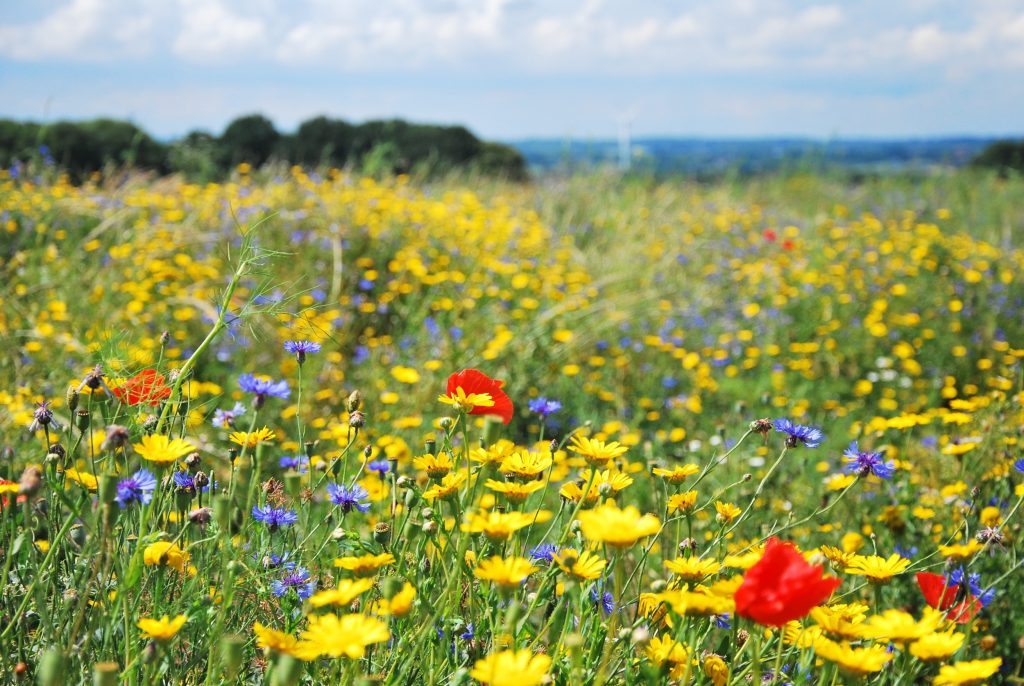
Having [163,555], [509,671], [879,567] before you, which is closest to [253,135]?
[163,555]

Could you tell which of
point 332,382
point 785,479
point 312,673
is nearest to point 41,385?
point 332,382

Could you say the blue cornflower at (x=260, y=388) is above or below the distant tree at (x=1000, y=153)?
below

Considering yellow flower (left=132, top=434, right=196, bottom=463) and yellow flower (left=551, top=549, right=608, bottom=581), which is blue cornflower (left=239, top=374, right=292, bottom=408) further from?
yellow flower (left=551, top=549, right=608, bottom=581)

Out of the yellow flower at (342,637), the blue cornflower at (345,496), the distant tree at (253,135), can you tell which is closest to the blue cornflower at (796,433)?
the blue cornflower at (345,496)

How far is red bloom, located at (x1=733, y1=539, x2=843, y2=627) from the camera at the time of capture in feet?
2.75

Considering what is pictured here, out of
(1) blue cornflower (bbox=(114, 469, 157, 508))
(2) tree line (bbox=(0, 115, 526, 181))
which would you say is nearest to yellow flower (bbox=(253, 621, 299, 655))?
(1) blue cornflower (bbox=(114, 469, 157, 508))

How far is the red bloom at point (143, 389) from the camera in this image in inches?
51.4

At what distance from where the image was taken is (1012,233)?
7504mm

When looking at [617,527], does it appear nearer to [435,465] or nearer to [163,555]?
[435,465]

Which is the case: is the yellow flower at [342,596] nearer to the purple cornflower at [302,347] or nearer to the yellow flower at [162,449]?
the yellow flower at [162,449]

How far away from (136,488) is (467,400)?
476mm

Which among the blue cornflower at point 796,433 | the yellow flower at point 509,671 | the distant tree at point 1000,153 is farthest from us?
the distant tree at point 1000,153

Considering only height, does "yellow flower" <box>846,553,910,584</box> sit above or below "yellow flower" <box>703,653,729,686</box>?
above

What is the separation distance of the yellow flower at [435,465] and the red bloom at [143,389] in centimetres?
42
